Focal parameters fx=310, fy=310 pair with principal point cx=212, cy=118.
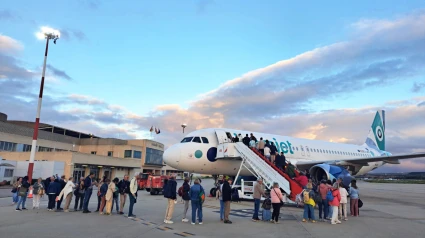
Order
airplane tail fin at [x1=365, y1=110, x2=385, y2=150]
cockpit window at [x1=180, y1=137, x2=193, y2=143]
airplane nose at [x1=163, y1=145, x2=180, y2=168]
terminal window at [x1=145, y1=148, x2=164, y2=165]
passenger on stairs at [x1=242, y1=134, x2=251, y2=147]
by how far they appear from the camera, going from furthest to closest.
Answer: terminal window at [x1=145, y1=148, x2=164, y2=165], airplane tail fin at [x1=365, y1=110, x2=385, y2=150], passenger on stairs at [x1=242, y1=134, x2=251, y2=147], cockpit window at [x1=180, y1=137, x2=193, y2=143], airplane nose at [x1=163, y1=145, x2=180, y2=168]

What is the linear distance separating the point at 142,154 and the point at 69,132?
757 inches

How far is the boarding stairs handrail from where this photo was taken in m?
15.4

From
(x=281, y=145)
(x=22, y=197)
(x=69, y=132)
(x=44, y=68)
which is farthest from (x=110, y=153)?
(x=22, y=197)

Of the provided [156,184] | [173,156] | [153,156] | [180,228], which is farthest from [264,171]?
[153,156]

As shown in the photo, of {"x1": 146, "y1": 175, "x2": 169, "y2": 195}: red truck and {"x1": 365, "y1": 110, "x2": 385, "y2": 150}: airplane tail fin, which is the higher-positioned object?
{"x1": 365, "y1": 110, "x2": 385, "y2": 150}: airplane tail fin

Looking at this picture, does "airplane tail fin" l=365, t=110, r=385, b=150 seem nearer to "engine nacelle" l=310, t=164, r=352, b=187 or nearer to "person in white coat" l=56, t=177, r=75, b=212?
"engine nacelle" l=310, t=164, r=352, b=187

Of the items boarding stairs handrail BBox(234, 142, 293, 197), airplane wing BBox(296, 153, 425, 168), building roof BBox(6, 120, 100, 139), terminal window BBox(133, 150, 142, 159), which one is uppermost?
building roof BBox(6, 120, 100, 139)

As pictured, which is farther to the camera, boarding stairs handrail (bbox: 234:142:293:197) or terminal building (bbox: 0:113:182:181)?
terminal building (bbox: 0:113:182:181)

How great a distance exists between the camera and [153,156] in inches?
2948

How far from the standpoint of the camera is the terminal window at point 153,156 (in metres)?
71.6

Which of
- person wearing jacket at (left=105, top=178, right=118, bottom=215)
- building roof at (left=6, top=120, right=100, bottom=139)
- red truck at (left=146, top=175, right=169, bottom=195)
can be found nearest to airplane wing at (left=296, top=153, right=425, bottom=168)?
red truck at (left=146, top=175, right=169, bottom=195)

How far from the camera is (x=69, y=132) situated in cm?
7388

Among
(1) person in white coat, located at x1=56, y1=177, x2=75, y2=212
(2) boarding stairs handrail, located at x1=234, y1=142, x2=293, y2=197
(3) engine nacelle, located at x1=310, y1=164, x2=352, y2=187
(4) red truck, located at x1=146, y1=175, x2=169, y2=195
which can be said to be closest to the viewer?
(1) person in white coat, located at x1=56, y1=177, x2=75, y2=212

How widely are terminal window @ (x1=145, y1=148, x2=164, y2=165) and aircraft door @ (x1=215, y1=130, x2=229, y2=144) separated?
173ft
